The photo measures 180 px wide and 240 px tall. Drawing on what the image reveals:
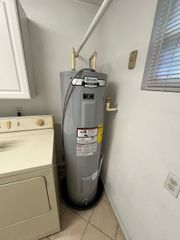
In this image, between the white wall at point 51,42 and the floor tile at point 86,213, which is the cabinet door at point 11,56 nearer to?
the white wall at point 51,42

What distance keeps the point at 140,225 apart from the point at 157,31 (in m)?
1.40

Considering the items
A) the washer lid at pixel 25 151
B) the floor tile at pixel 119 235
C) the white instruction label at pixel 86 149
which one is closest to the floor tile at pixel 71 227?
the floor tile at pixel 119 235

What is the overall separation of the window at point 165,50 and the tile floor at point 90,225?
1.46 metres

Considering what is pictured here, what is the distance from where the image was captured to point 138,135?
90cm

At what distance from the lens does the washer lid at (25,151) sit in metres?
0.78

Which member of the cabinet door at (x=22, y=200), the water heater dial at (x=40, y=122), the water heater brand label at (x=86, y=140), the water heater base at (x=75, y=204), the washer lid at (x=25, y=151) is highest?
the water heater dial at (x=40, y=122)

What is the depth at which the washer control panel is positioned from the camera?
1222mm

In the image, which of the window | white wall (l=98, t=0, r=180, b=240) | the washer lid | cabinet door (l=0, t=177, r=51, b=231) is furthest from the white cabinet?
the window

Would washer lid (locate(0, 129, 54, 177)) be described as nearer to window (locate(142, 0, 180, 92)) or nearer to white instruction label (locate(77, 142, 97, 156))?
white instruction label (locate(77, 142, 97, 156))

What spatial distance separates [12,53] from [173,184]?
1.43 metres

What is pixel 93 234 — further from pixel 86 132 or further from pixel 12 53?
pixel 12 53

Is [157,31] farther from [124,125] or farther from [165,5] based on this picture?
[124,125]

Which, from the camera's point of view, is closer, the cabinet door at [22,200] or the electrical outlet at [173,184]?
the electrical outlet at [173,184]

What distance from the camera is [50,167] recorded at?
831 millimetres
